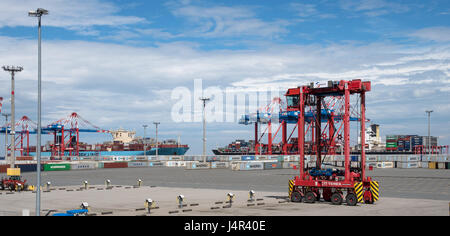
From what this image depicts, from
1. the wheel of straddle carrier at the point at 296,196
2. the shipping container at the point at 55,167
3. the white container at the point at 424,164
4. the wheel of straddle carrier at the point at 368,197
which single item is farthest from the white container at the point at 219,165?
the wheel of straddle carrier at the point at 368,197

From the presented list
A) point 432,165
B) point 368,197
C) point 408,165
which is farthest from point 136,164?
point 368,197

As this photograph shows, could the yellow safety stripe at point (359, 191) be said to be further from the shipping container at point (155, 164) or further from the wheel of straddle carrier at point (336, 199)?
the shipping container at point (155, 164)

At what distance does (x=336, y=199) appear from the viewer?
2902 centimetres

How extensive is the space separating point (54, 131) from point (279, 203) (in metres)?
141

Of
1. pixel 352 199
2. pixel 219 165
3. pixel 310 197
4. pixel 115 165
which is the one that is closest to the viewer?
pixel 352 199

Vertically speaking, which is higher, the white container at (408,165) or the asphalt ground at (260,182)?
the asphalt ground at (260,182)

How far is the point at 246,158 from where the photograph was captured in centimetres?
11825

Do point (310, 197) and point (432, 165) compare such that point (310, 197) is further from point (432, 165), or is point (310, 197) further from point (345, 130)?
point (432, 165)

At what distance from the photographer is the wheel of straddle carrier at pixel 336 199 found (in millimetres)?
28906

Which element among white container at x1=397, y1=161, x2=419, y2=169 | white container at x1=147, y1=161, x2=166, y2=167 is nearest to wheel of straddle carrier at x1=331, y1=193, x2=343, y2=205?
white container at x1=397, y1=161, x2=419, y2=169

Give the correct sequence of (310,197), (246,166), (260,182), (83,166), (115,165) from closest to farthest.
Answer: (310,197) < (260,182) < (246,166) < (83,166) < (115,165)

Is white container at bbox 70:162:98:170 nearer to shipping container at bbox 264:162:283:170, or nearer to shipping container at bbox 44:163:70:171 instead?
shipping container at bbox 44:163:70:171

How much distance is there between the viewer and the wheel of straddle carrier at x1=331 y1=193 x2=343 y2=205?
94.8 feet
